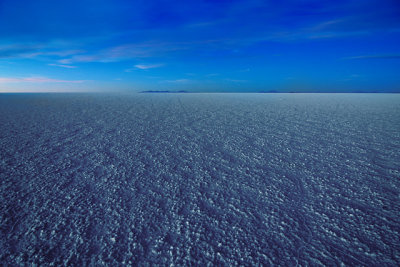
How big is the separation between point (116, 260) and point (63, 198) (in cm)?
116

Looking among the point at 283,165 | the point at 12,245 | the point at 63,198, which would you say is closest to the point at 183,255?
the point at 12,245

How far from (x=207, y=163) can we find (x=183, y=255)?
1746 millimetres

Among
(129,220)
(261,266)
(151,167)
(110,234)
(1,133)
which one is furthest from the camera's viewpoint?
(1,133)

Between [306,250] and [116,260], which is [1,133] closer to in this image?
[116,260]

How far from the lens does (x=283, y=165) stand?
2951mm

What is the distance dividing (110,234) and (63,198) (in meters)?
0.90

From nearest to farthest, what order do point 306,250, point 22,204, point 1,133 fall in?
point 306,250 < point 22,204 < point 1,133

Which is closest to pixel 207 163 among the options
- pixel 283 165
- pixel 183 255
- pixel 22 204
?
pixel 283 165

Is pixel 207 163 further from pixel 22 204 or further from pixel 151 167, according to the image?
pixel 22 204

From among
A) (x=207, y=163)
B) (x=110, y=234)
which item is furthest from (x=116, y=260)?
(x=207, y=163)

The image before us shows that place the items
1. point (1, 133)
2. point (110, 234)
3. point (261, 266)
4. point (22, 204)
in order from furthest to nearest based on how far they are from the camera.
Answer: point (1, 133), point (22, 204), point (110, 234), point (261, 266)

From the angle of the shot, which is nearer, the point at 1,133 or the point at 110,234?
the point at 110,234

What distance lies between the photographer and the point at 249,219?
5.74ft

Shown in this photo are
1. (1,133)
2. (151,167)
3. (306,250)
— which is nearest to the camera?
(306,250)
